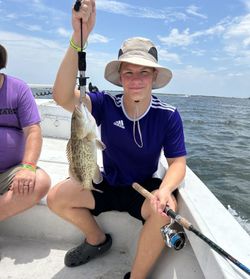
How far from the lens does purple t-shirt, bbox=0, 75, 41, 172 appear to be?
283 centimetres

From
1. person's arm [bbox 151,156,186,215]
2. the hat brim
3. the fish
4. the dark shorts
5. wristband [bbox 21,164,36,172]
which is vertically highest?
the hat brim

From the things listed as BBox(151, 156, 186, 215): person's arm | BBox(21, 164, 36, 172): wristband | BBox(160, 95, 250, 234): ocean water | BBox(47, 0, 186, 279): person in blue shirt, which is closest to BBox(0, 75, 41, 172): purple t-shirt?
BBox(21, 164, 36, 172): wristband

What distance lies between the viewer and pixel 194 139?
15.4m

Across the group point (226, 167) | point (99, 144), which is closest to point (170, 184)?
point (99, 144)

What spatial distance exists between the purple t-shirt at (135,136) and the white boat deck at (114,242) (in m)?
0.34

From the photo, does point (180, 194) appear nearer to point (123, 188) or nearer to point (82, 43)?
point (123, 188)

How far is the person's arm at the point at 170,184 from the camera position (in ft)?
7.39

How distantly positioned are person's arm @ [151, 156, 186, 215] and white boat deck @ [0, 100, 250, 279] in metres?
0.13

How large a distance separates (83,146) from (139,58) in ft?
2.42

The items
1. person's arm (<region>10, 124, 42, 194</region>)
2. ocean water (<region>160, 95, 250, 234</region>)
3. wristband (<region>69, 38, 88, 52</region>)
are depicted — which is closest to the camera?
wristband (<region>69, 38, 88, 52</region>)

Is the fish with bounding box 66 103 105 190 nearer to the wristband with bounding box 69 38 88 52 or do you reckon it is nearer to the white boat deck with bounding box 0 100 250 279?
the wristband with bounding box 69 38 88 52

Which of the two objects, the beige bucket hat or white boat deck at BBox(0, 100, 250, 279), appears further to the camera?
the beige bucket hat

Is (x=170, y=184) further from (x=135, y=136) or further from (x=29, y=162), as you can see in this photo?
(x=29, y=162)

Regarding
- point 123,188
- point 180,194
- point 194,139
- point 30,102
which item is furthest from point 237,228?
point 194,139
